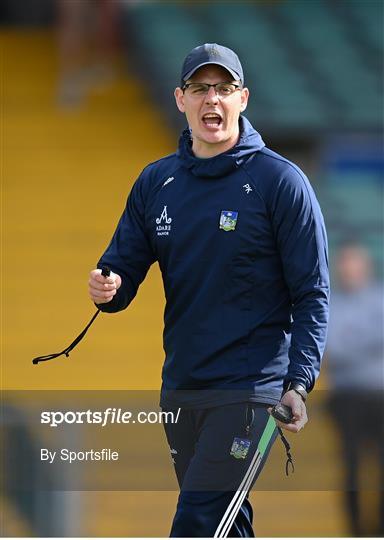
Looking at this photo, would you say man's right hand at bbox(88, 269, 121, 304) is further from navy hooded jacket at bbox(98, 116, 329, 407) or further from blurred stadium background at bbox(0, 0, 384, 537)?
blurred stadium background at bbox(0, 0, 384, 537)

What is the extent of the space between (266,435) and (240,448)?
9 centimetres

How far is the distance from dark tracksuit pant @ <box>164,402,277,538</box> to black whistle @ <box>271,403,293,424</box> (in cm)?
17

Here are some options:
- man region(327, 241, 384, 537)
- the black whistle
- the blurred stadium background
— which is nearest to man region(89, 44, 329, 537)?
the black whistle

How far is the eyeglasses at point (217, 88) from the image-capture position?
156 inches

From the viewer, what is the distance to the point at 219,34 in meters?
11.7

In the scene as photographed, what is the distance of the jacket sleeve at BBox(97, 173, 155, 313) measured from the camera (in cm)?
415

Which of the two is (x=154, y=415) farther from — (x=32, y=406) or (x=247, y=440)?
(x=247, y=440)

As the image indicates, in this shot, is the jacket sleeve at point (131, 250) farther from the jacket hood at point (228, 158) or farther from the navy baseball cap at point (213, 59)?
the navy baseball cap at point (213, 59)

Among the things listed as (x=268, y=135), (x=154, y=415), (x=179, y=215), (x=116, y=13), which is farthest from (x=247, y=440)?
(x=116, y=13)

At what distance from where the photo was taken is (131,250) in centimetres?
416

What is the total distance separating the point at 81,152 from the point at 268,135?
1.66 meters

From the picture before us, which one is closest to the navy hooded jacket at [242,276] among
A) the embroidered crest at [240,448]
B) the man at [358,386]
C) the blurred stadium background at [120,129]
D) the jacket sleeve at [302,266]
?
the jacket sleeve at [302,266]

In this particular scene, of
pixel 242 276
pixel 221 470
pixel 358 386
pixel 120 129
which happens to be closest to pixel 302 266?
pixel 242 276

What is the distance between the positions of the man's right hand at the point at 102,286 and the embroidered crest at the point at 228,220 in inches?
14.3
